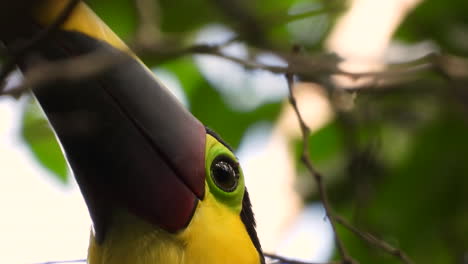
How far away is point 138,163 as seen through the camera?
1.65m

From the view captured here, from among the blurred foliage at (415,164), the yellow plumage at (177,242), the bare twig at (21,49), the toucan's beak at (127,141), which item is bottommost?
the blurred foliage at (415,164)

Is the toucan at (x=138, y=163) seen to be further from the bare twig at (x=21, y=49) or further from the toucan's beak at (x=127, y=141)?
the bare twig at (x=21, y=49)

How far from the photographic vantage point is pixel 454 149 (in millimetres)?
2643

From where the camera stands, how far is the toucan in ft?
4.94

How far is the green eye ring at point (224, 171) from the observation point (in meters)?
1.84

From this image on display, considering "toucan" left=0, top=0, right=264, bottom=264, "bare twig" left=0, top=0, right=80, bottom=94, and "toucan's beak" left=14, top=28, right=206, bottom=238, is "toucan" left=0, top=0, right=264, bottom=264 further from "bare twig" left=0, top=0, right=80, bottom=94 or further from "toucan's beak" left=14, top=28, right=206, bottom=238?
"bare twig" left=0, top=0, right=80, bottom=94

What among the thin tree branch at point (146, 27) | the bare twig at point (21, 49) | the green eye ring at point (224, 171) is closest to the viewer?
the bare twig at point (21, 49)

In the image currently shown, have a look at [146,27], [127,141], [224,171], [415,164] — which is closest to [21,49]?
[127,141]

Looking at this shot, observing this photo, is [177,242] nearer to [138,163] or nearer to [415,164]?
[138,163]

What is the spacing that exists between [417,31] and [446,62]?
3.11 ft

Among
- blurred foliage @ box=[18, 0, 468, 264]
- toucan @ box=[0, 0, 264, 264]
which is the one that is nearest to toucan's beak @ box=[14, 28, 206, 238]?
toucan @ box=[0, 0, 264, 264]

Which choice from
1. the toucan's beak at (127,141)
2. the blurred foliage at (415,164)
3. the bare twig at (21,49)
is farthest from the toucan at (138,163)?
the blurred foliage at (415,164)

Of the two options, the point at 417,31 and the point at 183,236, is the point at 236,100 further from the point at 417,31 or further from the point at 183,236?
the point at 183,236

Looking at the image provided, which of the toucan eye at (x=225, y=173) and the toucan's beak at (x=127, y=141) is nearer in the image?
the toucan's beak at (x=127, y=141)
